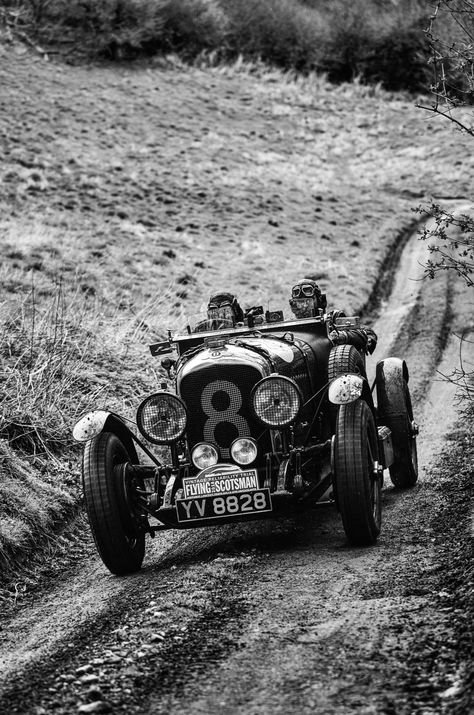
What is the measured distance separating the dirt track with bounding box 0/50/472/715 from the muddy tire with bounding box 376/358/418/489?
304 mm

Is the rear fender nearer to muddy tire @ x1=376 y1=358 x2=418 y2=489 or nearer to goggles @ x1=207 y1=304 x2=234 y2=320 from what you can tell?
muddy tire @ x1=376 y1=358 x2=418 y2=489

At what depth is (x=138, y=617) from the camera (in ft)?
19.0

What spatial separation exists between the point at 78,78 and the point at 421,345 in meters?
32.5

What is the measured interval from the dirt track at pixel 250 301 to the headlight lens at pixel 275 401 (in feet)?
3.51

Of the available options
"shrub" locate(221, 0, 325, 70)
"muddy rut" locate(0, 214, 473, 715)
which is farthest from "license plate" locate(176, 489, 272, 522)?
"shrub" locate(221, 0, 325, 70)

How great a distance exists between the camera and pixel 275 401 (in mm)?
7234

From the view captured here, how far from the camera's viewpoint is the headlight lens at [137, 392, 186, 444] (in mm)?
7445

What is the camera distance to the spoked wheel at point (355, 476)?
685cm

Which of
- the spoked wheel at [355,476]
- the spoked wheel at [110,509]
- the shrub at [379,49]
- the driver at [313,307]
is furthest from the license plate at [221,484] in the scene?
the shrub at [379,49]

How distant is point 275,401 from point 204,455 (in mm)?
807

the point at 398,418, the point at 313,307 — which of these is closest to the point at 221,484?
the point at 398,418

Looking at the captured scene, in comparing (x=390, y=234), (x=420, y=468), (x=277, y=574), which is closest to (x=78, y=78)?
(x=390, y=234)

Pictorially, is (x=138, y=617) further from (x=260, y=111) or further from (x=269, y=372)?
(x=260, y=111)

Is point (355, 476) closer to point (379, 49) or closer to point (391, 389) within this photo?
point (391, 389)
